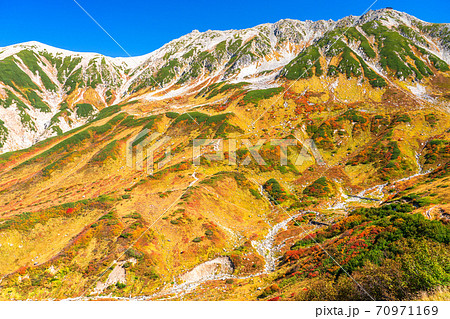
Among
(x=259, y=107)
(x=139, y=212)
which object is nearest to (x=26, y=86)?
(x=259, y=107)

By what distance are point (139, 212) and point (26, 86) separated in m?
202

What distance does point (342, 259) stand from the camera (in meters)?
18.2

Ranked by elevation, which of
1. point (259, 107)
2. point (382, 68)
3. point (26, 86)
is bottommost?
point (259, 107)

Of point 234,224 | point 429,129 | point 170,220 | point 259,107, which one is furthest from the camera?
point 259,107

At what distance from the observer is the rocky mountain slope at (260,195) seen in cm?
1998

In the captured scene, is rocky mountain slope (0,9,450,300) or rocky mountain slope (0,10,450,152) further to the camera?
rocky mountain slope (0,10,450,152)

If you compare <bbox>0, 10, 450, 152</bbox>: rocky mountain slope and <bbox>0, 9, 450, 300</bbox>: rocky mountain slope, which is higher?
<bbox>0, 10, 450, 152</bbox>: rocky mountain slope

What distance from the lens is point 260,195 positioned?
51.4 metres

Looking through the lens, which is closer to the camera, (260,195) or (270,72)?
(260,195)

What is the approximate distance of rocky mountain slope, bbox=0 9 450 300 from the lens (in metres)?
20.0

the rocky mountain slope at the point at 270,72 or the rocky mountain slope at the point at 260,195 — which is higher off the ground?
the rocky mountain slope at the point at 270,72

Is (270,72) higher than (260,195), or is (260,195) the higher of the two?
(270,72)

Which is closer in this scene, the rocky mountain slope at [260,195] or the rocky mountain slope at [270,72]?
the rocky mountain slope at [260,195]
